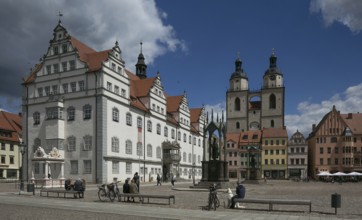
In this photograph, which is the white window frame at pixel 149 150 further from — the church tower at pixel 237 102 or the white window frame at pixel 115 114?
the church tower at pixel 237 102

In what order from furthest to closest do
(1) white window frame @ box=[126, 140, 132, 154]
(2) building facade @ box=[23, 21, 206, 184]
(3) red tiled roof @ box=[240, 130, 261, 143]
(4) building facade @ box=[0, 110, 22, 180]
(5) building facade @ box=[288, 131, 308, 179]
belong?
(3) red tiled roof @ box=[240, 130, 261, 143] → (5) building facade @ box=[288, 131, 308, 179] → (4) building facade @ box=[0, 110, 22, 180] → (1) white window frame @ box=[126, 140, 132, 154] → (2) building facade @ box=[23, 21, 206, 184]

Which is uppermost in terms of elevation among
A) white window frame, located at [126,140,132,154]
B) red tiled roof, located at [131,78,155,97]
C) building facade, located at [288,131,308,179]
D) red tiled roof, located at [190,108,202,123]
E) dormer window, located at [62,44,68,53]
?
dormer window, located at [62,44,68,53]

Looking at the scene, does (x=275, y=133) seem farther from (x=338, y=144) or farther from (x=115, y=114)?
(x=115, y=114)

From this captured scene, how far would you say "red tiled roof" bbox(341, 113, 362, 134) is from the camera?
8667cm

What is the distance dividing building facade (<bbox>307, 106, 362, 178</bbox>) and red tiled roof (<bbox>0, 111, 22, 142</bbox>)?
211 ft

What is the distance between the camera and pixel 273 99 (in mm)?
110875

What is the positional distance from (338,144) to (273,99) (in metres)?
28.1

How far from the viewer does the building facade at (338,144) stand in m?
85.2

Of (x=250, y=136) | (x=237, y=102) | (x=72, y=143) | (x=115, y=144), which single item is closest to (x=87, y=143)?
(x=72, y=143)

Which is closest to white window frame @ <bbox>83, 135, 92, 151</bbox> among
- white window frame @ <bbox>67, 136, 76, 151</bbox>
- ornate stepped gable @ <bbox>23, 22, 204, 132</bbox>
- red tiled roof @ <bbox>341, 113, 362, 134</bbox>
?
white window frame @ <bbox>67, 136, 76, 151</bbox>

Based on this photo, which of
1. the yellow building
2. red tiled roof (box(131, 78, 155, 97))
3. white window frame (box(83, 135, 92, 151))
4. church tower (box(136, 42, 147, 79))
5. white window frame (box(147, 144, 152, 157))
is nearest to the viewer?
white window frame (box(83, 135, 92, 151))

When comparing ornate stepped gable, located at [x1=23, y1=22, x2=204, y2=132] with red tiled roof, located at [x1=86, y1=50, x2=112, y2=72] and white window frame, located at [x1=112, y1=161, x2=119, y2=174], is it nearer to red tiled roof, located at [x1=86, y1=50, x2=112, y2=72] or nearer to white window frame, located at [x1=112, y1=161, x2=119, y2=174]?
red tiled roof, located at [x1=86, y1=50, x2=112, y2=72]

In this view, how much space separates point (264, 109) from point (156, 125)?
56897 mm

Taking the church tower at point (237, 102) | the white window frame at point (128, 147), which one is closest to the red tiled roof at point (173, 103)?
the white window frame at point (128, 147)
